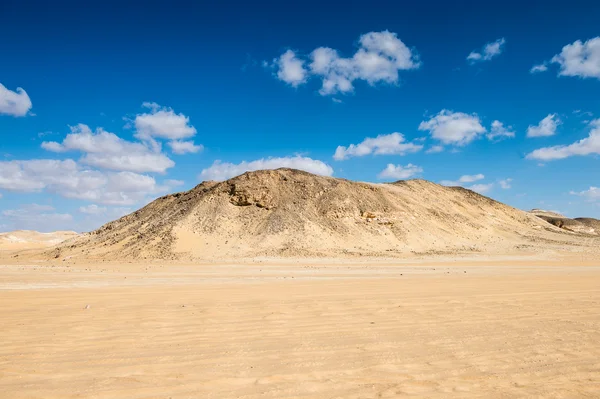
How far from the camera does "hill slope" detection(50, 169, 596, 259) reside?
115 feet

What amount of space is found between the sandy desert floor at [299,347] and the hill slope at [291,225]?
24042mm

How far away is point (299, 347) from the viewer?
5.59 metres

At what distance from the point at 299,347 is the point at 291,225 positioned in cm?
3289

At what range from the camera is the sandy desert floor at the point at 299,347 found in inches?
167

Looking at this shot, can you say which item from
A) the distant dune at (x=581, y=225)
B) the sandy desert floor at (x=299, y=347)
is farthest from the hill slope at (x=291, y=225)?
the distant dune at (x=581, y=225)

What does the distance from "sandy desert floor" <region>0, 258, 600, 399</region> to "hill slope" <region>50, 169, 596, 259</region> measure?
2404 cm

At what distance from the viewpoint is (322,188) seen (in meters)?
46.0

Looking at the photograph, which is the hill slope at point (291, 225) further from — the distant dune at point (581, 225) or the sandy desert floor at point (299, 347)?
the distant dune at point (581, 225)

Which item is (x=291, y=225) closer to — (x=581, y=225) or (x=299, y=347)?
(x=299, y=347)

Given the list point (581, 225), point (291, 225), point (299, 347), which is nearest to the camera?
point (299, 347)

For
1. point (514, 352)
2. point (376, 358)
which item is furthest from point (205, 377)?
point (514, 352)

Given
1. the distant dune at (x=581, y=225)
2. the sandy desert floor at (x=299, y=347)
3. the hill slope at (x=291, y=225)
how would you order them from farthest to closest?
the distant dune at (x=581, y=225) < the hill slope at (x=291, y=225) < the sandy desert floor at (x=299, y=347)

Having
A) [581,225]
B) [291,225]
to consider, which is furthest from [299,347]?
[581,225]

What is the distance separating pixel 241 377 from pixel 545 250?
4364cm
